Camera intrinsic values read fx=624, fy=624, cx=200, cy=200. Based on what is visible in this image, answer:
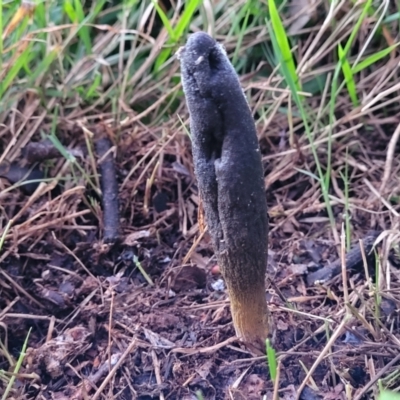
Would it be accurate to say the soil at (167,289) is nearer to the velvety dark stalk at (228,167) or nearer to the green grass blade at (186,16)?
the velvety dark stalk at (228,167)

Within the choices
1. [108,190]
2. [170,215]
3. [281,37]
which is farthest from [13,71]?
[281,37]

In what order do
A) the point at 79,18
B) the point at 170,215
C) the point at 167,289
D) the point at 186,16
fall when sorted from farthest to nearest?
the point at 79,18, the point at 186,16, the point at 170,215, the point at 167,289

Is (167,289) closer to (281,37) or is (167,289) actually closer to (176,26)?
(281,37)

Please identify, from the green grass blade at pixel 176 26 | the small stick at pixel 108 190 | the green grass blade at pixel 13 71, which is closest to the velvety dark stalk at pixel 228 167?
the small stick at pixel 108 190

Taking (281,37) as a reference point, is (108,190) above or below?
below

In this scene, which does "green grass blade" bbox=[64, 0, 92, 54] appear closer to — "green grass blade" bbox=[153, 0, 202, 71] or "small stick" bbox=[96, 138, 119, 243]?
"green grass blade" bbox=[153, 0, 202, 71]

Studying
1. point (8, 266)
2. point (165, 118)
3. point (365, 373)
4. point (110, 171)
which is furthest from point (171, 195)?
point (365, 373)
